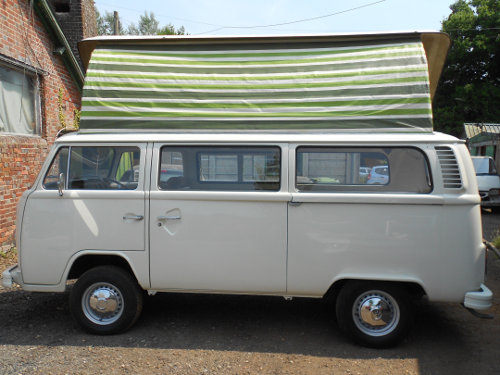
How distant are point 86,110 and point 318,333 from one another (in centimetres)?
336

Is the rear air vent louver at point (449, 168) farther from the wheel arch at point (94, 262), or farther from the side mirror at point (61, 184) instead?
the side mirror at point (61, 184)

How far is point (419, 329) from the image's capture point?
14.1ft

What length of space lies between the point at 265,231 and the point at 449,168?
1784 mm

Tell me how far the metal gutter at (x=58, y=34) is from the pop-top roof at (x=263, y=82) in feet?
15.0

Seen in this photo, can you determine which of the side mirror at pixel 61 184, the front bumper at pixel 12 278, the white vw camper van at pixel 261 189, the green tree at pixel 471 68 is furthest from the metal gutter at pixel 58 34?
the green tree at pixel 471 68

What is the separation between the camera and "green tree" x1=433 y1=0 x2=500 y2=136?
89.5 ft

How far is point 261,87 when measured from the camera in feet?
13.2

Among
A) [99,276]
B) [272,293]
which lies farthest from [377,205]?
[99,276]

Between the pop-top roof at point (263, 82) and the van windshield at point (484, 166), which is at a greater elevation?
the pop-top roof at point (263, 82)

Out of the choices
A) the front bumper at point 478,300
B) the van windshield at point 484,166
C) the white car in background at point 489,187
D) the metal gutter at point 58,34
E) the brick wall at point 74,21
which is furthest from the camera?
the van windshield at point 484,166

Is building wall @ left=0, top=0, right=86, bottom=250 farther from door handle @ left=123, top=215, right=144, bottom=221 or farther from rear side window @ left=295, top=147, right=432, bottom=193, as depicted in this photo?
rear side window @ left=295, top=147, right=432, bottom=193

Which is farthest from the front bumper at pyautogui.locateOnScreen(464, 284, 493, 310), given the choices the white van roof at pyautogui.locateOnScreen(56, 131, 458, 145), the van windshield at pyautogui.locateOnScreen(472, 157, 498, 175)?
the van windshield at pyautogui.locateOnScreen(472, 157, 498, 175)

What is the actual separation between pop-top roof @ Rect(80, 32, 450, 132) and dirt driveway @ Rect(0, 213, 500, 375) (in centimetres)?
214

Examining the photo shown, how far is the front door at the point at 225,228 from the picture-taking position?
380 cm
